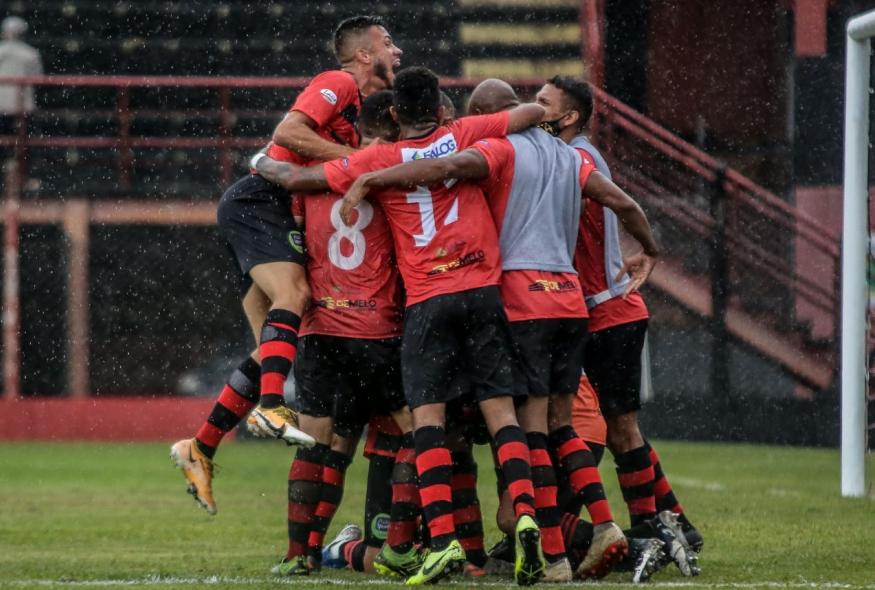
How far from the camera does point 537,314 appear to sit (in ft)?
20.7

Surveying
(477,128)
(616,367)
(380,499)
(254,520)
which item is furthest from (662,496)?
(254,520)

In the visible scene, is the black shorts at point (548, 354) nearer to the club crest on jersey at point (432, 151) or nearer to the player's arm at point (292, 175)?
the club crest on jersey at point (432, 151)

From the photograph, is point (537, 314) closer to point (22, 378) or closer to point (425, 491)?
point (425, 491)

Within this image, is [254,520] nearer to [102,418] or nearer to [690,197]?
[102,418]

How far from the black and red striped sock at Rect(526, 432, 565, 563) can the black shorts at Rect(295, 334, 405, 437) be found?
0.59 metres

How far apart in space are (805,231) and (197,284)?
19.2ft

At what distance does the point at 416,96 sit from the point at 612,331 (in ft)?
4.31

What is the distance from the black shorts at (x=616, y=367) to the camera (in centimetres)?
688

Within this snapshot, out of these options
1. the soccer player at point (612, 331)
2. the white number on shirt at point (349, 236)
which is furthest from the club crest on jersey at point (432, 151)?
the soccer player at point (612, 331)

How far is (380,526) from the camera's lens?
6785mm

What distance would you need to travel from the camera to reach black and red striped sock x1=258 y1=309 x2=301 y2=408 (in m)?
6.59

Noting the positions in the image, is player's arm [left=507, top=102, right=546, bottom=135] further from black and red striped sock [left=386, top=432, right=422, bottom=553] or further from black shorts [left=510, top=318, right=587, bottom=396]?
black and red striped sock [left=386, top=432, right=422, bottom=553]

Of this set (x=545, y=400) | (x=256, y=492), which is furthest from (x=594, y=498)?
(x=256, y=492)

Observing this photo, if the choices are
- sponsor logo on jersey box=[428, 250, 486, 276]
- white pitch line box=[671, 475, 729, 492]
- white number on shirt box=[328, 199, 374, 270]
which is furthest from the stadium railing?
sponsor logo on jersey box=[428, 250, 486, 276]
